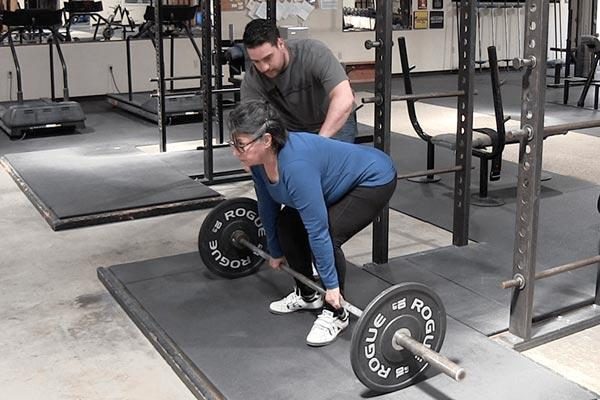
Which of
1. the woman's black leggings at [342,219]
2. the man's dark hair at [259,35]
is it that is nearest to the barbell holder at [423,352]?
the woman's black leggings at [342,219]

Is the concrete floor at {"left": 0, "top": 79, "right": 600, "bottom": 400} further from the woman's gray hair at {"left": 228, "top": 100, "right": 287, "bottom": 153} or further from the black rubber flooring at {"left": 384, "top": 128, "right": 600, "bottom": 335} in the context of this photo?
the woman's gray hair at {"left": 228, "top": 100, "right": 287, "bottom": 153}

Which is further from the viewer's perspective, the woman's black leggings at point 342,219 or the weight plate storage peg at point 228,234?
the weight plate storage peg at point 228,234

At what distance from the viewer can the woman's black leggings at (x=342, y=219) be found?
2896mm

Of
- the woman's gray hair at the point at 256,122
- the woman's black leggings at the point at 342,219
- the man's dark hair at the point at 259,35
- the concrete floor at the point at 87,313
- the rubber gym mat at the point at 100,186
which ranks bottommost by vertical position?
the concrete floor at the point at 87,313

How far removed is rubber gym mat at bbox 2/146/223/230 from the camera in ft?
15.7

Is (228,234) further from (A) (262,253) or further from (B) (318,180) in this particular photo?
(B) (318,180)

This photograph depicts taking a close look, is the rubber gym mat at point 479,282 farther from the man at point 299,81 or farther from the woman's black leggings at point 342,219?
the man at point 299,81

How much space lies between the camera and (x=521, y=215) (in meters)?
2.94

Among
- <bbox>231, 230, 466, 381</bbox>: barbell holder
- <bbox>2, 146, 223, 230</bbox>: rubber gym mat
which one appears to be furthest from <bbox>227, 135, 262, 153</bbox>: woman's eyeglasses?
<bbox>2, 146, 223, 230</bbox>: rubber gym mat

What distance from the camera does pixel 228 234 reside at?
358 cm

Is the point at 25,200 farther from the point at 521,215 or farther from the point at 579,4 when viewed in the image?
the point at 579,4

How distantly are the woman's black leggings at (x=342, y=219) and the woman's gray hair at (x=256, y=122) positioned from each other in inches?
15.9

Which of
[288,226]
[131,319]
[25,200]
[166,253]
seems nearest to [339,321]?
[288,226]

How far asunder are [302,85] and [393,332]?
1254 millimetres
